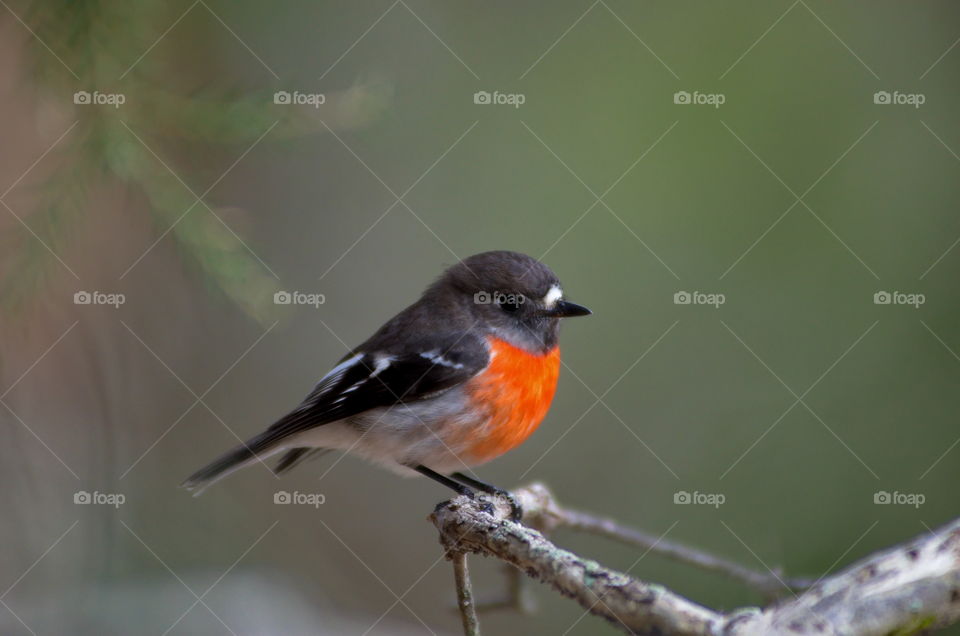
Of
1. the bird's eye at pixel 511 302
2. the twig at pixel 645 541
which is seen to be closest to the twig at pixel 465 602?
the twig at pixel 645 541

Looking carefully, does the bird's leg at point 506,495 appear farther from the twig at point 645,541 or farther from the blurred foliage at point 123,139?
the blurred foliage at point 123,139

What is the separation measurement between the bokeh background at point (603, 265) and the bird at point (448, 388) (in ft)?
2.92

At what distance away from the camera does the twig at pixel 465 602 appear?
260cm

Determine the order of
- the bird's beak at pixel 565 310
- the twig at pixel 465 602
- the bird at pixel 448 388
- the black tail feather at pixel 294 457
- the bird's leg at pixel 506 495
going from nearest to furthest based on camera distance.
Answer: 1. the twig at pixel 465 602
2. the bird's leg at pixel 506 495
3. the bird at pixel 448 388
4. the bird's beak at pixel 565 310
5. the black tail feather at pixel 294 457

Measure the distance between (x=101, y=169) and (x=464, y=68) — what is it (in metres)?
2.87

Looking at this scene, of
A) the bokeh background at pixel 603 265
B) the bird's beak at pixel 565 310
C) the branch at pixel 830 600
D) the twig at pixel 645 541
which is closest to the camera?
the branch at pixel 830 600

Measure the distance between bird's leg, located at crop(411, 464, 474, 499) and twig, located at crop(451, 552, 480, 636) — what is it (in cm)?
92

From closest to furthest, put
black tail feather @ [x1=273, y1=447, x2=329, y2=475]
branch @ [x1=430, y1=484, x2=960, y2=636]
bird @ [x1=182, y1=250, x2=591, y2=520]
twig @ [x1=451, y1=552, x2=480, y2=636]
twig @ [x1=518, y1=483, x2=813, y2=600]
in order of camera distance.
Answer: branch @ [x1=430, y1=484, x2=960, y2=636]
twig @ [x1=451, y1=552, x2=480, y2=636]
twig @ [x1=518, y1=483, x2=813, y2=600]
bird @ [x1=182, y1=250, x2=591, y2=520]
black tail feather @ [x1=273, y1=447, x2=329, y2=475]

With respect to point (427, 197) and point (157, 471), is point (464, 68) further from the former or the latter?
point (157, 471)

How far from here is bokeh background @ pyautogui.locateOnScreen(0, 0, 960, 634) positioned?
15.2 ft

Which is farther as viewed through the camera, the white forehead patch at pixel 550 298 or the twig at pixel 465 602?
the white forehead patch at pixel 550 298

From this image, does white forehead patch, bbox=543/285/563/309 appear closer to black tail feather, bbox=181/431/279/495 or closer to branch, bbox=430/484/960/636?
black tail feather, bbox=181/431/279/495

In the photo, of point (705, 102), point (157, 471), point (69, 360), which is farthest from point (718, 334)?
point (69, 360)

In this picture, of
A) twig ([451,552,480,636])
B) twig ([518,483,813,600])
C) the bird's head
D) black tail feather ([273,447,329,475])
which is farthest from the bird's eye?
twig ([451,552,480,636])
